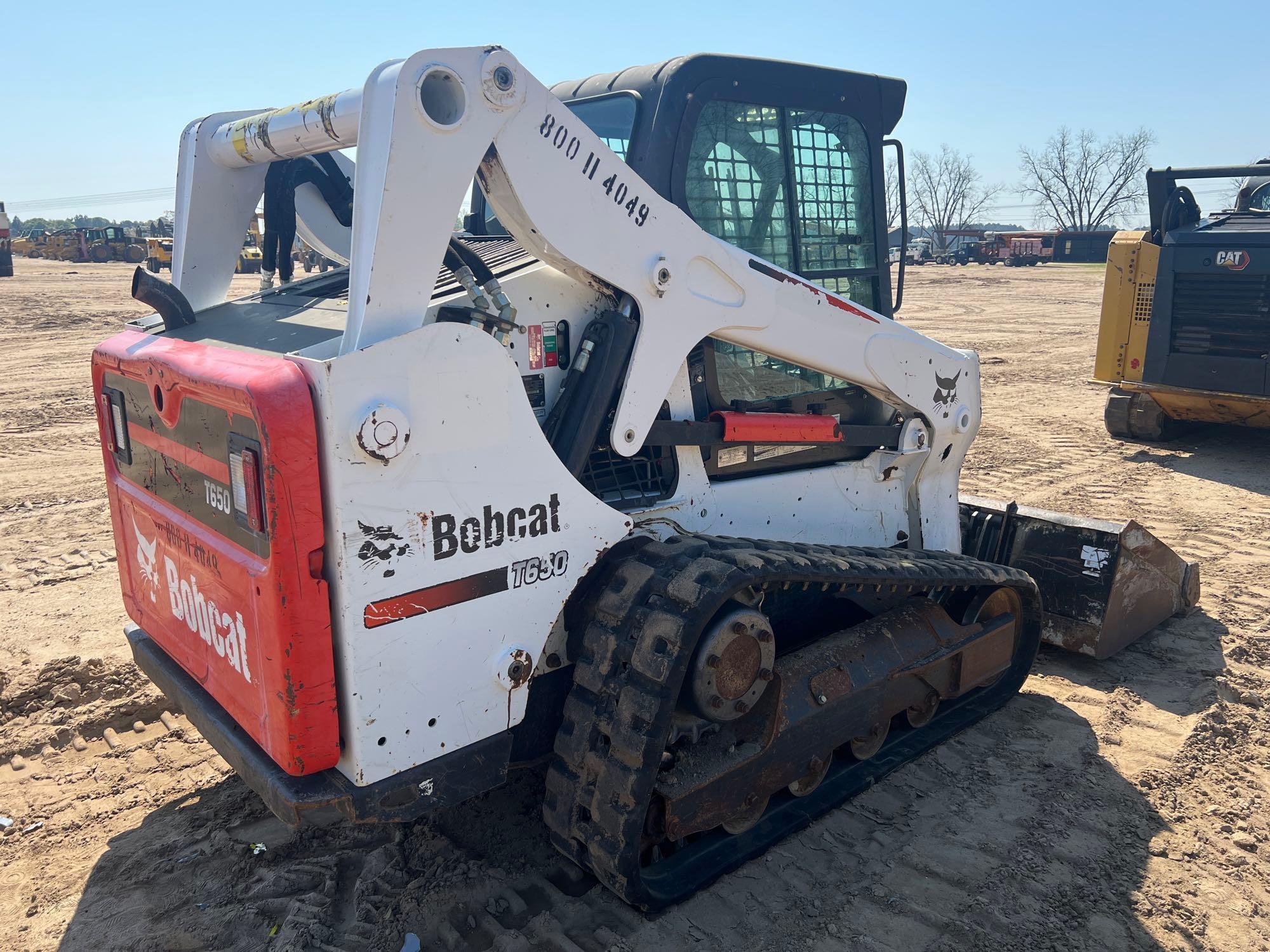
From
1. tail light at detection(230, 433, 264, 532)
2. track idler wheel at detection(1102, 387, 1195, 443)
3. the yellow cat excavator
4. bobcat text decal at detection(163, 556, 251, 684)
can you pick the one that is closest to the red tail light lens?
bobcat text decal at detection(163, 556, 251, 684)

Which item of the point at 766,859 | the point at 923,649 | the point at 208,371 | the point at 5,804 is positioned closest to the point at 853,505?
the point at 923,649

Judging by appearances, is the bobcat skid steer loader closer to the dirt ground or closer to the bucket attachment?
the dirt ground

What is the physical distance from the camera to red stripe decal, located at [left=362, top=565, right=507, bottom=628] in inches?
97.7

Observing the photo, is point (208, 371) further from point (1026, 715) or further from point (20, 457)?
point (20, 457)

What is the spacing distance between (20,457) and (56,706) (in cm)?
523

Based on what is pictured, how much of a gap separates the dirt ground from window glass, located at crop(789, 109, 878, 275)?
207 cm

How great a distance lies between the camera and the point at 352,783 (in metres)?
2.55

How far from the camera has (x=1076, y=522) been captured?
193 inches

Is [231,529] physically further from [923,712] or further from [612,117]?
[923,712]

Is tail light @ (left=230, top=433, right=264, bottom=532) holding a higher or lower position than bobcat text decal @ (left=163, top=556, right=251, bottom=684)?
higher

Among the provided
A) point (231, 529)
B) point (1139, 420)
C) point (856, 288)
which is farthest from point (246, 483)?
point (1139, 420)

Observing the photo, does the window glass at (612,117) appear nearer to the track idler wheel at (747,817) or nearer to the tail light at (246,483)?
the tail light at (246,483)

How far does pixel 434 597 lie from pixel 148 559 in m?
1.33

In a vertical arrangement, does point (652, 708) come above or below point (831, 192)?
below
